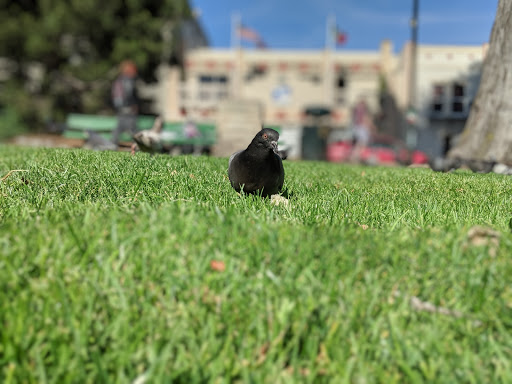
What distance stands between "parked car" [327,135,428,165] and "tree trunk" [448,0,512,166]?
334 inches

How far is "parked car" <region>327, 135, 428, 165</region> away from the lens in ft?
55.5

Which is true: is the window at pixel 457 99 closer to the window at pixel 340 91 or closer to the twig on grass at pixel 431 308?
the window at pixel 340 91

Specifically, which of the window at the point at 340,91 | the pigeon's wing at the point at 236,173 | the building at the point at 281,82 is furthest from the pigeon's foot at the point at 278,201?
the window at the point at 340,91

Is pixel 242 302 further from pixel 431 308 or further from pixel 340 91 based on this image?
pixel 340 91

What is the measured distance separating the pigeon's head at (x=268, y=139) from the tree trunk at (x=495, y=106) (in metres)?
5.17

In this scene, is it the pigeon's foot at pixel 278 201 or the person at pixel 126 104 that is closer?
the pigeon's foot at pixel 278 201

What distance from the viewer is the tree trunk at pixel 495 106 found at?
266 inches

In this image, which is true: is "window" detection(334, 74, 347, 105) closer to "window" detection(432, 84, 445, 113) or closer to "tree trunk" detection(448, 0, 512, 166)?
"window" detection(432, 84, 445, 113)

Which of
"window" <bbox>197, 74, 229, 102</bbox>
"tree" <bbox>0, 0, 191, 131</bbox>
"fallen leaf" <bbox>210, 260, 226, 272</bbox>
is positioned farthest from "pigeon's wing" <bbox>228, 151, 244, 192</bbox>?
"window" <bbox>197, 74, 229, 102</bbox>

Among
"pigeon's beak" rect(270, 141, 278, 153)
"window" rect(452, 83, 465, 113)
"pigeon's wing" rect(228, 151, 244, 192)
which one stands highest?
"window" rect(452, 83, 465, 113)

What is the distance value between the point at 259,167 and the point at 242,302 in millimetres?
1879

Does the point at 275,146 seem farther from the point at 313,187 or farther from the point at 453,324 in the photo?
the point at 453,324

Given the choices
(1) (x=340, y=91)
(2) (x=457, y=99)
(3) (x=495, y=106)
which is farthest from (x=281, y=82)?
(3) (x=495, y=106)

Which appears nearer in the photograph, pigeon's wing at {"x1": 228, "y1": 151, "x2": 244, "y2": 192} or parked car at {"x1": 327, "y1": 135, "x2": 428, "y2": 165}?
pigeon's wing at {"x1": 228, "y1": 151, "x2": 244, "y2": 192}
